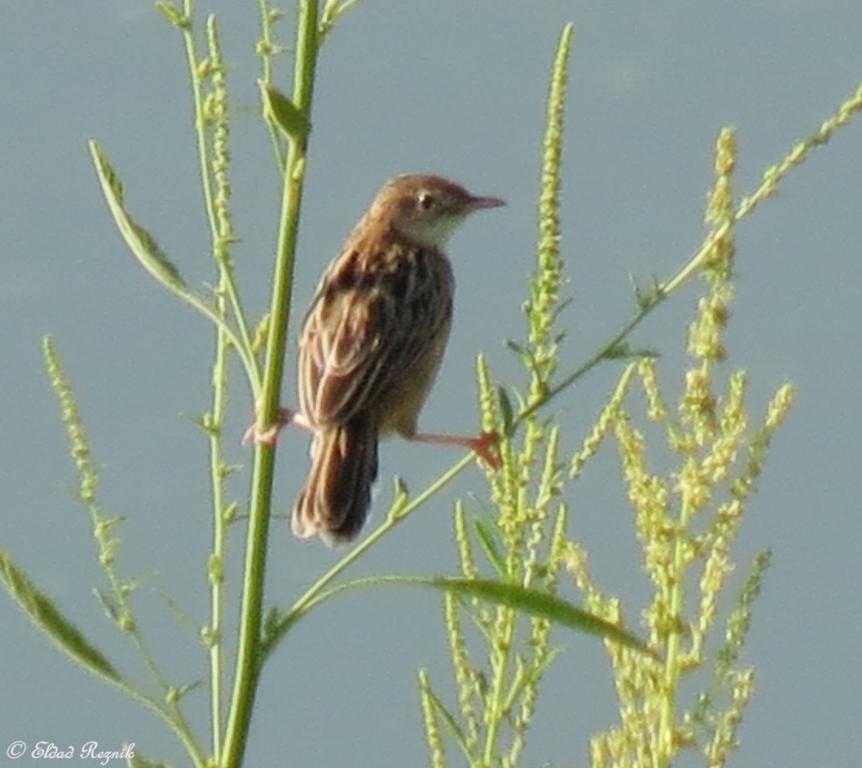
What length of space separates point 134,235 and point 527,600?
70cm

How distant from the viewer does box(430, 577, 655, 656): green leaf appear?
2.13 meters

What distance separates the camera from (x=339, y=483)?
350 centimetres

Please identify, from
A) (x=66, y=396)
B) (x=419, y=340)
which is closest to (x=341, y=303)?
(x=419, y=340)

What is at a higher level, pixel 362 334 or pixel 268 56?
pixel 268 56

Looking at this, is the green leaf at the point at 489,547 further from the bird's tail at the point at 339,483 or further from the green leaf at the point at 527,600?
the bird's tail at the point at 339,483

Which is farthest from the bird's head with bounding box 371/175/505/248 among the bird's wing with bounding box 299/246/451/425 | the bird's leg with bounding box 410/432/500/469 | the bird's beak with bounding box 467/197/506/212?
the bird's leg with bounding box 410/432/500/469

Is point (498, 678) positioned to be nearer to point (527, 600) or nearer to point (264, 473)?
point (527, 600)

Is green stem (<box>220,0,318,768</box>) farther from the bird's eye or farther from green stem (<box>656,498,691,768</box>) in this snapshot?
the bird's eye

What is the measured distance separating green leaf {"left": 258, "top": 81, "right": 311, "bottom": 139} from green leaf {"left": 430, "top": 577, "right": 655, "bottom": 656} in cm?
53

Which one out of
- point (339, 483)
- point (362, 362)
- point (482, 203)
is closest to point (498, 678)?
point (339, 483)

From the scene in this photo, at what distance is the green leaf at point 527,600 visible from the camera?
2127 millimetres

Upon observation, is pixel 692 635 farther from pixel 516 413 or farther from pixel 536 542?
pixel 516 413

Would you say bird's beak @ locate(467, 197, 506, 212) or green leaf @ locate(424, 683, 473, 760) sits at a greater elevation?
bird's beak @ locate(467, 197, 506, 212)

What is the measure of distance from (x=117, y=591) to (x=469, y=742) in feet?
1.80
